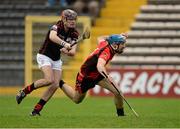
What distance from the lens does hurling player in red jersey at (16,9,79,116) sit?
1549 centimetres

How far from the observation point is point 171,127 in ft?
42.9

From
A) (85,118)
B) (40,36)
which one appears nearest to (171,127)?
(85,118)

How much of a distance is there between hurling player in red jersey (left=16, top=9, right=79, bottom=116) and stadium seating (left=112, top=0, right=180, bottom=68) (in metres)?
11.7

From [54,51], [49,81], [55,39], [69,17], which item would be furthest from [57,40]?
[49,81]

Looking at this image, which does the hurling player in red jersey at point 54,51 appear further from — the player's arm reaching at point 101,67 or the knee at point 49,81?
the player's arm reaching at point 101,67

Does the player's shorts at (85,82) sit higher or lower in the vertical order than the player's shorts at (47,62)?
lower

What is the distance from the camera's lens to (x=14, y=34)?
2970 centimetres

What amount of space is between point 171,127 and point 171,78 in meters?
12.5

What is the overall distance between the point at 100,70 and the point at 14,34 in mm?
14942

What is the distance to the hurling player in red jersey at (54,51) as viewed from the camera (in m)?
15.5

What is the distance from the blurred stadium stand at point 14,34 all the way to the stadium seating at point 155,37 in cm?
296

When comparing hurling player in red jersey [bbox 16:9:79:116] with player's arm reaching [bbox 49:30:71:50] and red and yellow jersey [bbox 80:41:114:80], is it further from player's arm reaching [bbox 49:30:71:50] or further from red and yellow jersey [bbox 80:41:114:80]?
red and yellow jersey [bbox 80:41:114:80]

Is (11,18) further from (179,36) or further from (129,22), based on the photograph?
(179,36)

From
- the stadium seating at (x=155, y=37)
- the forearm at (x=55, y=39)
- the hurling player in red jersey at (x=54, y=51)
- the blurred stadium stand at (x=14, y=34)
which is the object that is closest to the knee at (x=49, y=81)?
the hurling player in red jersey at (x=54, y=51)
